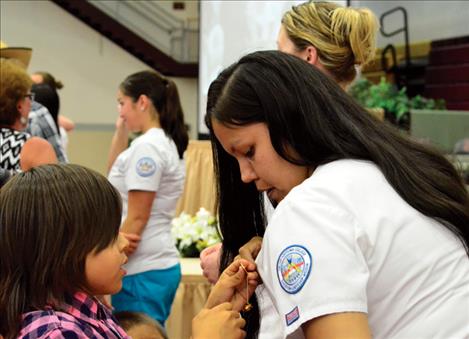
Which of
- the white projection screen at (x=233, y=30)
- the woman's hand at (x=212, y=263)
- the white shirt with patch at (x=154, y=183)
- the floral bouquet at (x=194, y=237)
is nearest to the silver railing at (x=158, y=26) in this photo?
the white projection screen at (x=233, y=30)

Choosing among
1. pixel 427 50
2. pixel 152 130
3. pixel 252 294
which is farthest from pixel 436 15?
pixel 252 294

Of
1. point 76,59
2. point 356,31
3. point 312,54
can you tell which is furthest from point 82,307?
point 76,59

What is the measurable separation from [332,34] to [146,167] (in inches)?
46.1

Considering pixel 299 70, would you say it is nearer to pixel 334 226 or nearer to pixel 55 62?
pixel 334 226

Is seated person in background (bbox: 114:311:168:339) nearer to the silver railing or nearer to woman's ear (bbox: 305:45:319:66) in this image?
woman's ear (bbox: 305:45:319:66)

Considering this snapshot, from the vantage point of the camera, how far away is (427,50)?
8289 millimetres

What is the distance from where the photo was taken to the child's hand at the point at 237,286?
1293mm

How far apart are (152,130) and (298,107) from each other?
1.99 m

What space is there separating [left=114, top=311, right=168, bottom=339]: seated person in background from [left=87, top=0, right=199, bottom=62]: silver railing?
1141 centimetres

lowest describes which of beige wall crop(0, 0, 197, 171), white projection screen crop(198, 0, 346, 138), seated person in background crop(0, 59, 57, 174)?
seated person in background crop(0, 59, 57, 174)

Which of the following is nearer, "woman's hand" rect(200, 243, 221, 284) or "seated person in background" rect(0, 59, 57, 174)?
"woman's hand" rect(200, 243, 221, 284)

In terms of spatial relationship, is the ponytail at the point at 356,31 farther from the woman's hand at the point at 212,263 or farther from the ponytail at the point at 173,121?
the ponytail at the point at 173,121

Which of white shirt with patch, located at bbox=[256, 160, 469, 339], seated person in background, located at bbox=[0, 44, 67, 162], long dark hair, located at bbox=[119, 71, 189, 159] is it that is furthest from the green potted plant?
white shirt with patch, located at bbox=[256, 160, 469, 339]

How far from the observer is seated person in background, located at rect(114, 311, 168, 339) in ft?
7.60
